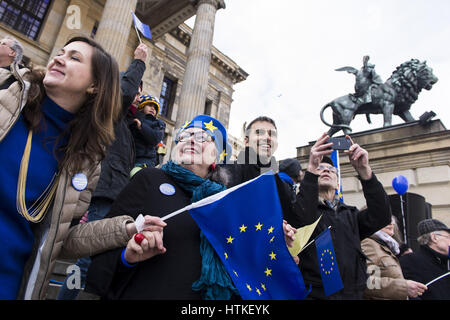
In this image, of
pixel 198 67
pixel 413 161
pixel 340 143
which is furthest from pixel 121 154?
pixel 198 67

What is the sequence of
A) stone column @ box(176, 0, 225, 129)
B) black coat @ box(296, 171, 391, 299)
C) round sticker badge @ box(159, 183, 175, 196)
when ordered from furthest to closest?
stone column @ box(176, 0, 225, 129)
black coat @ box(296, 171, 391, 299)
round sticker badge @ box(159, 183, 175, 196)

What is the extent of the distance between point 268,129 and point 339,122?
9113 mm

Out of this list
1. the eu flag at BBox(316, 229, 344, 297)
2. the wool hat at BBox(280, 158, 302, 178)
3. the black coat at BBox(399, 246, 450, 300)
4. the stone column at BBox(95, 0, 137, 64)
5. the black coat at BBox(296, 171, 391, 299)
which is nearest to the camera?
the eu flag at BBox(316, 229, 344, 297)

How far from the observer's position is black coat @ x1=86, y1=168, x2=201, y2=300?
1.36m

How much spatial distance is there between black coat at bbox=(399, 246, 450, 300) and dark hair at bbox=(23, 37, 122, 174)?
378 cm

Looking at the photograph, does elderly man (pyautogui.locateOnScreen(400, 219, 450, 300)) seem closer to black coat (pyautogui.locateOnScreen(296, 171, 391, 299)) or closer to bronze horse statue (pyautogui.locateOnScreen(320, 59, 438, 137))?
black coat (pyautogui.locateOnScreen(296, 171, 391, 299))

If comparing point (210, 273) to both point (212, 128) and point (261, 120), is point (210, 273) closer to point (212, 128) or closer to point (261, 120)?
point (212, 128)

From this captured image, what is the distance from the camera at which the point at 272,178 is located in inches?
68.4

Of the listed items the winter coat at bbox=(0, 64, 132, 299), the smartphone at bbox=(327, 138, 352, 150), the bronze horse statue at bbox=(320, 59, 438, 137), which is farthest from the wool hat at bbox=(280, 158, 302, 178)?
the bronze horse statue at bbox=(320, 59, 438, 137)

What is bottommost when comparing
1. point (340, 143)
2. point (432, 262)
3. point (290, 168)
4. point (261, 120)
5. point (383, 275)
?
point (383, 275)

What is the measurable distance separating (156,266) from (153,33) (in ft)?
64.3

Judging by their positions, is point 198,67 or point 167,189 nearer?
point 167,189

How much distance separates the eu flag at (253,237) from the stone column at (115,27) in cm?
973

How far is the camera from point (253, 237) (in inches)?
63.4
